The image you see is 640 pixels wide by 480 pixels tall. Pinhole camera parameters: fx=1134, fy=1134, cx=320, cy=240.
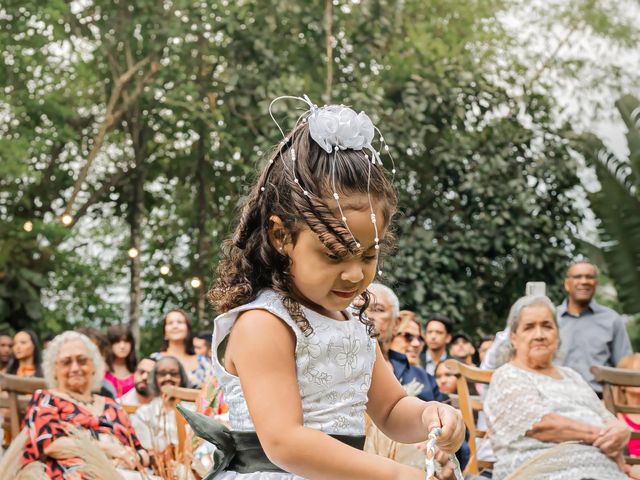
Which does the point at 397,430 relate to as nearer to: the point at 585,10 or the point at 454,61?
the point at 454,61

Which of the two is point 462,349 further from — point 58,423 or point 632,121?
point 58,423

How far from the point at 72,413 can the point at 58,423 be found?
0.76 feet

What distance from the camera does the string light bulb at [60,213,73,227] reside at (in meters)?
15.7

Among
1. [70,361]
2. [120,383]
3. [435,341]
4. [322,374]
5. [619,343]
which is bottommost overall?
[322,374]

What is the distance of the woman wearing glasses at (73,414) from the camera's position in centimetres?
541

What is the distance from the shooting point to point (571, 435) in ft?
16.3

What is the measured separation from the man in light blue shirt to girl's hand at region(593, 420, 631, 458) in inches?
112

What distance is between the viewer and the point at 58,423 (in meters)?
5.67

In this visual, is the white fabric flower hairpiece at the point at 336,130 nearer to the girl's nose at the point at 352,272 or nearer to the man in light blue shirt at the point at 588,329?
the girl's nose at the point at 352,272

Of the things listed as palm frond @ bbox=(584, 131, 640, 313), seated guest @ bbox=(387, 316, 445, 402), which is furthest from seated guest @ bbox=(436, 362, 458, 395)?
palm frond @ bbox=(584, 131, 640, 313)

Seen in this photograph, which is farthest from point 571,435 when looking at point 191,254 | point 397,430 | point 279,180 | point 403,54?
point 191,254

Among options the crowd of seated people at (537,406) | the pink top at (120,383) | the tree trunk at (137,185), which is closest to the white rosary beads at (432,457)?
the crowd of seated people at (537,406)

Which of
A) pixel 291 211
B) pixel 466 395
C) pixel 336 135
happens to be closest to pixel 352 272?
pixel 291 211

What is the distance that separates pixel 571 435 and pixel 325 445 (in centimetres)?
337
